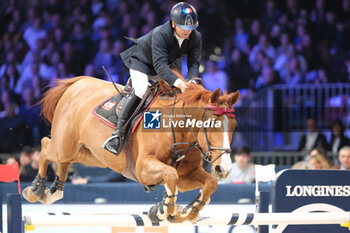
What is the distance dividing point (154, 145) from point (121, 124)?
0.40 metres

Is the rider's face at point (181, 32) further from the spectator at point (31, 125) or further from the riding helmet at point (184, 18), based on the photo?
the spectator at point (31, 125)

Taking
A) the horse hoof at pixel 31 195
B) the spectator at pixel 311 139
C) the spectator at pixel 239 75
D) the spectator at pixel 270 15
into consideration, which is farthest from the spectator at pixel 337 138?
the horse hoof at pixel 31 195

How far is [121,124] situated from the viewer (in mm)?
4941

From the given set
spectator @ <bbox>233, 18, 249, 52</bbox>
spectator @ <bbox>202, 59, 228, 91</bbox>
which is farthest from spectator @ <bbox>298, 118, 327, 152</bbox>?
spectator @ <bbox>233, 18, 249, 52</bbox>

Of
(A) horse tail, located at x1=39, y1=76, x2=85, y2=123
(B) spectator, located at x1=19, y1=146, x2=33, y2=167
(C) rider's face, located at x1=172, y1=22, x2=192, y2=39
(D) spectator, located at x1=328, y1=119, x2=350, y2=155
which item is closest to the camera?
(C) rider's face, located at x1=172, y1=22, x2=192, y2=39

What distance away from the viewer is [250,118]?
9086 mm

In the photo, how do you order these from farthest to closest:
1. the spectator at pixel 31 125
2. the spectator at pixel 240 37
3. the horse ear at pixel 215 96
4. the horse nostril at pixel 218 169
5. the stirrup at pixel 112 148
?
the spectator at pixel 240 37
the spectator at pixel 31 125
the stirrup at pixel 112 148
the horse ear at pixel 215 96
the horse nostril at pixel 218 169

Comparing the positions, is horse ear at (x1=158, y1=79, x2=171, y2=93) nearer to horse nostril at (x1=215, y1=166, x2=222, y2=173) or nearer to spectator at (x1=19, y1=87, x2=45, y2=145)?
horse nostril at (x1=215, y1=166, x2=222, y2=173)

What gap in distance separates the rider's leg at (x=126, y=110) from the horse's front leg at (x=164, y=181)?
45cm

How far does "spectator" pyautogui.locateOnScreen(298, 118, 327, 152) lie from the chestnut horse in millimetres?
3922

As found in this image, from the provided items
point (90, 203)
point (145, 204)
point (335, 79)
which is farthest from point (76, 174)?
point (335, 79)

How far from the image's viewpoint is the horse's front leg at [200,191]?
4496 mm

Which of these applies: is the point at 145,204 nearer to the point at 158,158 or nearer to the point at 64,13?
the point at 158,158

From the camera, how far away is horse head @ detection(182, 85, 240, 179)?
4273 millimetres
